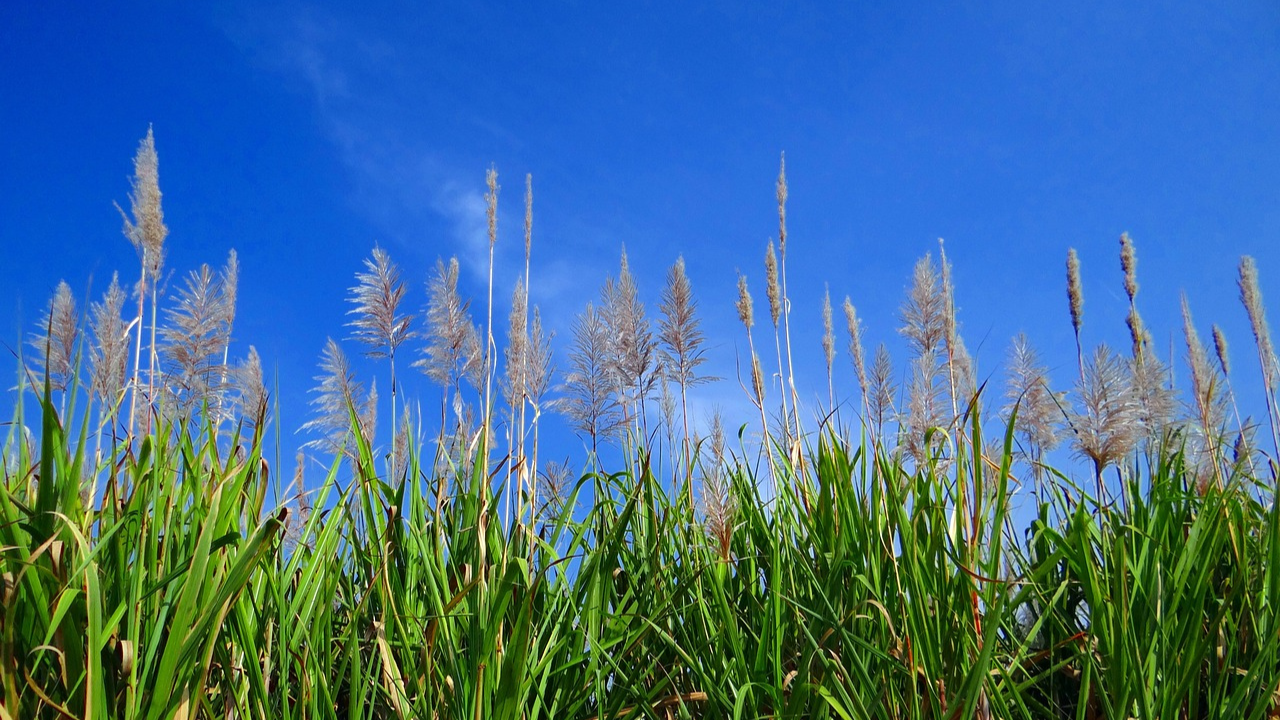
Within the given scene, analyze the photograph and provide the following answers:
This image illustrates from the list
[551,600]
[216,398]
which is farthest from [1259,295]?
[216,398]

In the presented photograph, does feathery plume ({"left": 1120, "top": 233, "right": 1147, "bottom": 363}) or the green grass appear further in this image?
feathery plume ({"left": 1120, "top": 233, "right": 1147, "bottom": 363})

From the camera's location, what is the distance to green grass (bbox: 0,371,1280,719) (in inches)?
61.4

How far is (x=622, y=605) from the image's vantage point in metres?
2.11

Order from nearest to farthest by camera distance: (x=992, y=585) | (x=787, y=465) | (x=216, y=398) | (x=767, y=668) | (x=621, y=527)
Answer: (x=992, y=585), (x=767, y=668), (x=621, y=527), (x=787, y=465), (x=216, y=398)

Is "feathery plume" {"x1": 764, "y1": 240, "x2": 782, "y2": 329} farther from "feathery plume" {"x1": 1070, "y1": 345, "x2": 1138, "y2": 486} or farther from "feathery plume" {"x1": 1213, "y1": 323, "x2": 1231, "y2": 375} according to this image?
"feathery plume" {"x1": 1213, "y1": 323, "x2": 1231, "y2": 375}

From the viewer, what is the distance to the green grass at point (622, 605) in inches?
61.4

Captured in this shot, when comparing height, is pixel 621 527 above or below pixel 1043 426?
below

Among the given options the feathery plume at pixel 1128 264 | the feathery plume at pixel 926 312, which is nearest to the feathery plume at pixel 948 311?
the feathery plume at pixel 926 312

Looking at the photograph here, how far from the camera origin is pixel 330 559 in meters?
1.94

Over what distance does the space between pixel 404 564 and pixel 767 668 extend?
91 centimetres

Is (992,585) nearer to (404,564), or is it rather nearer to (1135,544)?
(1135,544)

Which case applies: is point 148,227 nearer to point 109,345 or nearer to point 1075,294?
point 109,345

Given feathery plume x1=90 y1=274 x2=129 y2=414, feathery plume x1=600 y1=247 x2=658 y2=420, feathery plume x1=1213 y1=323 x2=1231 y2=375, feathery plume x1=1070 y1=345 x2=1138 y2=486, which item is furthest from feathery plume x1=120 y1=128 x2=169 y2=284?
feathery plume x1=1213 y1=323 x2=1231 y2=375

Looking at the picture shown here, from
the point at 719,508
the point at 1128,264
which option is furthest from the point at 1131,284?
the point at 719,508
